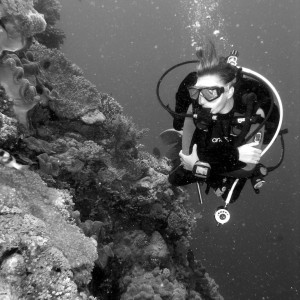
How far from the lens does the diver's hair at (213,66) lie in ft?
10.6

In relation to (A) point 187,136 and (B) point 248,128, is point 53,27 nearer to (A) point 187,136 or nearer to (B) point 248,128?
(A) point 187,136

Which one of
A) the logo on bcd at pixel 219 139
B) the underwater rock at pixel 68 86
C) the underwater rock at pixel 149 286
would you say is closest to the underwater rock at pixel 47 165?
the underwater rock at pixel 68 86

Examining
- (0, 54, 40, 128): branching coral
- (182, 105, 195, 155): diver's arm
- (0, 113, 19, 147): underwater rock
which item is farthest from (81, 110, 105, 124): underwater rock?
(182, 105, 195, 155): diver's arm

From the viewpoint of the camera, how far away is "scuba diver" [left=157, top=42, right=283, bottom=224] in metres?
3.20

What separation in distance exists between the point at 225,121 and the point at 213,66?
589 mm

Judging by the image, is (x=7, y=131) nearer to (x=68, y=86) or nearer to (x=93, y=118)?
(x=93, y=118)

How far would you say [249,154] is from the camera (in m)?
3.18

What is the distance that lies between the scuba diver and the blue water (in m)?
26.4

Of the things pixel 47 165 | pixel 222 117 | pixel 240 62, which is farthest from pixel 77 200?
pixel 240 62

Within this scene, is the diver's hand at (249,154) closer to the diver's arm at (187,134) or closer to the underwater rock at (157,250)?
the diver's arm at (187,134)

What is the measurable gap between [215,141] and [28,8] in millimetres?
2980

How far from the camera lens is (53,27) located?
7.87 m

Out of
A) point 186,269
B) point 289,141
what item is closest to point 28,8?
point 186,269

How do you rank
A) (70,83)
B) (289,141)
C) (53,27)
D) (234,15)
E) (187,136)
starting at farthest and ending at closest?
(234,15) < (289,141) < (53,27) < (70,83) < (187,136)
